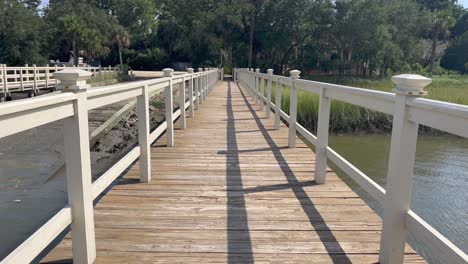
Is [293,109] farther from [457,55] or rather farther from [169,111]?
[457,55]

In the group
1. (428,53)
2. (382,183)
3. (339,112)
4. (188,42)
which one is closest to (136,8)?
(188,42)

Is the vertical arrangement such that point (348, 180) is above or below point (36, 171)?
below

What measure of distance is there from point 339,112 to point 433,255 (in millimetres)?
9677

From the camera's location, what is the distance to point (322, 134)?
415 centimetres

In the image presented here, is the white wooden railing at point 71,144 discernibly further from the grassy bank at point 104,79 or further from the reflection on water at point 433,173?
the grassy bank at point 104,79

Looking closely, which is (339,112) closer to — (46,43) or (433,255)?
(433,255)

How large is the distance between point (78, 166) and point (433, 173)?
8.50 m

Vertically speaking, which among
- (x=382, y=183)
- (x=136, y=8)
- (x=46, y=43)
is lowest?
(x=382, y=183)

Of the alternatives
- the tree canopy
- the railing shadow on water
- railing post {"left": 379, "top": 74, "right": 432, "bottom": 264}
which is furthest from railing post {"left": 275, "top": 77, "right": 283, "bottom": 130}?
the tree canopy

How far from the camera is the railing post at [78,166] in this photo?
7.61 feet

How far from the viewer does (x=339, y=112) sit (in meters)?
14.2

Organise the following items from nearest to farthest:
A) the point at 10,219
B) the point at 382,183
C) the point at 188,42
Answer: the point at 10,219 < the point at 382,183 < the point at 188,42

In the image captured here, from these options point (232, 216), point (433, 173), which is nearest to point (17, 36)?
point (433, 173)

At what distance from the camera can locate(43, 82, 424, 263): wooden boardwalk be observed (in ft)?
8.97
